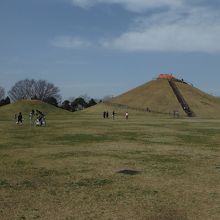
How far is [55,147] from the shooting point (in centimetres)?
2555

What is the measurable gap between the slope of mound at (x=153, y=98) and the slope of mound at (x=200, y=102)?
3.78 m

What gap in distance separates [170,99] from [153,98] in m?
5.03

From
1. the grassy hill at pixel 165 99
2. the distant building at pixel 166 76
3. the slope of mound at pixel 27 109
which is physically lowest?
the slope of mound at pixel 27 109

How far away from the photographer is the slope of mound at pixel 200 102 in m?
105

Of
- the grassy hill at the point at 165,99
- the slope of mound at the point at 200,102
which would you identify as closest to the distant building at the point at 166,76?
the grassy hill at the point at 165,99

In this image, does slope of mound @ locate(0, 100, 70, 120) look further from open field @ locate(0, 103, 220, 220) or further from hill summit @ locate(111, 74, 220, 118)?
open field @ locate(0, 103, 220, 220)

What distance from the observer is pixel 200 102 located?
11512cm

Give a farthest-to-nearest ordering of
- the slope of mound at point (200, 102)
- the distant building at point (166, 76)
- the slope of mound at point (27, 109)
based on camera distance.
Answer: the distant building at point (166, 76) < the slope of mound at point (200, 102) < the slope of mound at point (27, 109)

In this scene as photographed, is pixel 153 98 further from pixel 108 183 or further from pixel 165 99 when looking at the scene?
pixel 108 183

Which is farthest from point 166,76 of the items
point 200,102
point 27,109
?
point 27,109

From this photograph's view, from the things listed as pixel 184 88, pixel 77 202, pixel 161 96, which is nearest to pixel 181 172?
pixel 77 202

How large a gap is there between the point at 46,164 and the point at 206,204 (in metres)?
8.74

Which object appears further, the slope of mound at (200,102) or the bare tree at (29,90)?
the bare tree at (29,90)

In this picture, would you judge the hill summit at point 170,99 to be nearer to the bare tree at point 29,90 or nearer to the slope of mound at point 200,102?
the slope of mound at point 200,102
